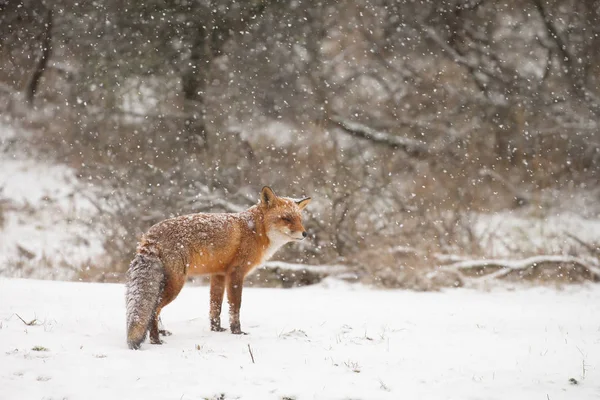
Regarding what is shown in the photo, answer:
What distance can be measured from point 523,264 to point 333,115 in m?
5.87

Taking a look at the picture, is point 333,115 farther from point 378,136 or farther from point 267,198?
point 267,198

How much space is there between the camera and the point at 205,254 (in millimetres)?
6062

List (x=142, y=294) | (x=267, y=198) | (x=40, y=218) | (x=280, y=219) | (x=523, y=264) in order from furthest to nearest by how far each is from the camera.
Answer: (x=40, y=218) < (x=523, y=264) < (x=267, y=198) < (x=280, y=219) < (x=142, y=294)

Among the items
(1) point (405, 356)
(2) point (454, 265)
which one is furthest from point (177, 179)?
(1) point (405, 356)

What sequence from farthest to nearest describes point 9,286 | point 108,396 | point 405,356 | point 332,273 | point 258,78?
point 258,78
point 332,273
point 9,286
point 405,356
point 108,396

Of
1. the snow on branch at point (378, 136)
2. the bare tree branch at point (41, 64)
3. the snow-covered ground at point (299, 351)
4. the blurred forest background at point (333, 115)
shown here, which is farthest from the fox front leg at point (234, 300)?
the bare tree branch at point (41, 64)

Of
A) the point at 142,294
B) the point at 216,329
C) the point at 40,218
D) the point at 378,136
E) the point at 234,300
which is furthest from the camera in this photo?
the point at 40,218

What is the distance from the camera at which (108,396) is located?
3928 mm

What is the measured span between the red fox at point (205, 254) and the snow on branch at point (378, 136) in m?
7.12

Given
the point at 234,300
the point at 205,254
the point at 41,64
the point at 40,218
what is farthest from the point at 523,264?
the point at 41,64

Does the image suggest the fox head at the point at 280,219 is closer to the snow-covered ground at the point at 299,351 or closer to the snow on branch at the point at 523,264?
the snow-covered ground at the point at 299,351

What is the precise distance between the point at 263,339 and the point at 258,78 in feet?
30.6

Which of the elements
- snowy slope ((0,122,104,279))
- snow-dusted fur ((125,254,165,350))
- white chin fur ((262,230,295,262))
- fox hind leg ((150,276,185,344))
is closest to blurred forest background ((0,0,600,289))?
snowy slope ((0,122,104,279))

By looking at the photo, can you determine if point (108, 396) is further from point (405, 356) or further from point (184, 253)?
point (405, 356)
